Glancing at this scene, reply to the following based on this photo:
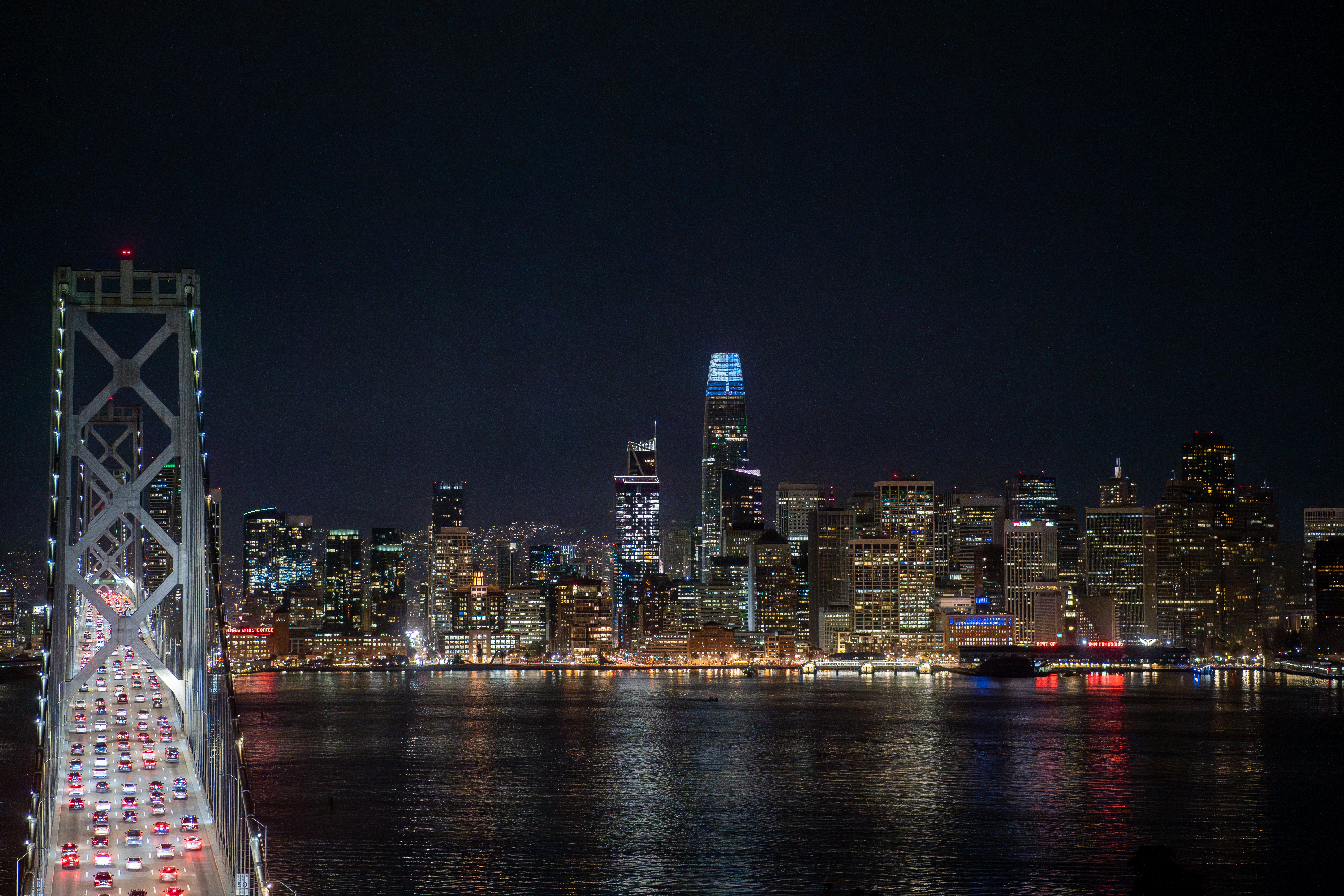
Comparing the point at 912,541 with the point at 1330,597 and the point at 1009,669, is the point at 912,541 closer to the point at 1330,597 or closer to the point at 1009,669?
the point at 1009,669

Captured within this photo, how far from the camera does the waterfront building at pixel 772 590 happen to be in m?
159

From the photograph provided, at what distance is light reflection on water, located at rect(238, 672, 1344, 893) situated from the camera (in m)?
33.1

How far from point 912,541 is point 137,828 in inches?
5773

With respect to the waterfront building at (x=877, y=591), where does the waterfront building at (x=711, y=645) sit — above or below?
below

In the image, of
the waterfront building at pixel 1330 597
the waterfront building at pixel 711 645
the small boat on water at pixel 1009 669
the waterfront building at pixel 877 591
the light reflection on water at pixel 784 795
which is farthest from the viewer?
the waterfront building at pixel 877 591

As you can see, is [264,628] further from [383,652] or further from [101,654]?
[101,654]

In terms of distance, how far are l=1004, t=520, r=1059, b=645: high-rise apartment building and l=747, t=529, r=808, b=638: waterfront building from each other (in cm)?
2342

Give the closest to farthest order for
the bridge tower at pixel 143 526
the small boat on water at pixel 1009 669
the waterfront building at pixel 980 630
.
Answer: the bridge tower at pixel 143 526, the small boat on water at pixel 1009 669, the waterfront building at pixel 980 630

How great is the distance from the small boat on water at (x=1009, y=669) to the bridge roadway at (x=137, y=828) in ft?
350

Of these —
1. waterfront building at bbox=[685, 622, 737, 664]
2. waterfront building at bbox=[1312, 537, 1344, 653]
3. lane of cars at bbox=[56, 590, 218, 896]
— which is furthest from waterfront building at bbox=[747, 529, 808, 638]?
lane of cars at bbox=[56, 590, 218, 896]

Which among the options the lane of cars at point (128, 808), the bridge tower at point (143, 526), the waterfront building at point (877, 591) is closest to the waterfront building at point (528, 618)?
the waterfront building at point (877, 591)

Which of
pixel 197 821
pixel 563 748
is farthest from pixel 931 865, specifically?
pixel 563 748

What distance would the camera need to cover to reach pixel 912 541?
166000 millimetres

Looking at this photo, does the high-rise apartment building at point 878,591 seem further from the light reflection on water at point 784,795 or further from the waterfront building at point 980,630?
the light reflection on water at point 784,795
